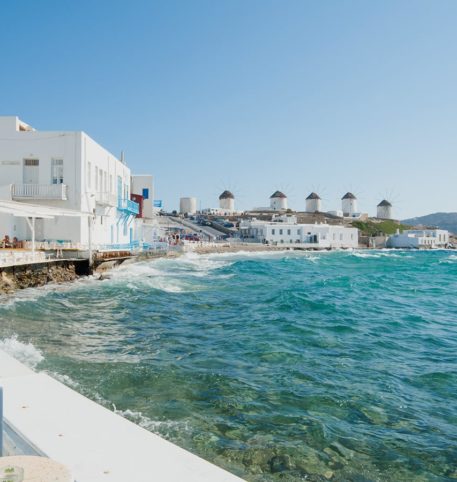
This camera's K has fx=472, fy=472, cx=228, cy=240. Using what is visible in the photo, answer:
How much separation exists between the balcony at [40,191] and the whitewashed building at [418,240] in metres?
91.7

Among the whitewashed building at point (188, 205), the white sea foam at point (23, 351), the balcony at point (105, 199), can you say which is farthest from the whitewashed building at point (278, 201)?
the white sea foam at point (23, 351)

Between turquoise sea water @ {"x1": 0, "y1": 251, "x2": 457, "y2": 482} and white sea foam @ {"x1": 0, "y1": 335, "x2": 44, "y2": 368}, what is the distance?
0.13 ft

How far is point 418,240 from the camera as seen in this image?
10481 cm

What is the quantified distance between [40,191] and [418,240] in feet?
307

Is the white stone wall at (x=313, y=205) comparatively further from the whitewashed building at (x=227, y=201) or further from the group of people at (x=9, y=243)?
the group of people at (x=9, y=243)

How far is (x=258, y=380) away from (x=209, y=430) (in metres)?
2.33

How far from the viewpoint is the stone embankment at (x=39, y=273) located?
1869cm

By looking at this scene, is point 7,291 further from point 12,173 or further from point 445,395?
point 445,395

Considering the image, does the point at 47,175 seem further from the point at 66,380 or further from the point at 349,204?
the point at 349,204

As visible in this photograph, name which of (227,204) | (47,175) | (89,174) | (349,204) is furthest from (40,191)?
(349,204)

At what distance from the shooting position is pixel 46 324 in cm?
1235

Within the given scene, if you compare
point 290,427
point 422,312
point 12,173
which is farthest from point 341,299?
point 12,173

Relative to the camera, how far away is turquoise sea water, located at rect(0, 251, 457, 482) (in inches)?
214

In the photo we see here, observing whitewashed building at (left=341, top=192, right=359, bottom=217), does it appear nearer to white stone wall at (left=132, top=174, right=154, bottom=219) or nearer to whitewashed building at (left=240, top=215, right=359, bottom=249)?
whitewashed building at (left=240, top=215, right=359, bottom=249)
